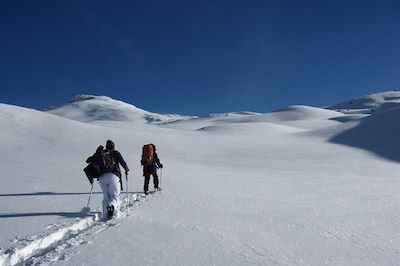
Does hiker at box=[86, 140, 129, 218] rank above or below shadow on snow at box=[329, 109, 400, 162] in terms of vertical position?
below

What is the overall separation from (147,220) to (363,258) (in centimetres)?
362

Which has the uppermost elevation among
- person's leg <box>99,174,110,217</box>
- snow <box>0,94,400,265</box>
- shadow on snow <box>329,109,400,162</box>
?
shadow on snow <box>329,109,400,162</box>

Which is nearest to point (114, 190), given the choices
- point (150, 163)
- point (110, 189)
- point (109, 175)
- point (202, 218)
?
point (110, 189)

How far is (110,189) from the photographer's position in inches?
337

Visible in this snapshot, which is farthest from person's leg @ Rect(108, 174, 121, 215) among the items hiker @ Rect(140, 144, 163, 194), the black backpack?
hiker @ Rect(140, 144, 163, 194)

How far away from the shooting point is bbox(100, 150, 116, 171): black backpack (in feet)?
28.9

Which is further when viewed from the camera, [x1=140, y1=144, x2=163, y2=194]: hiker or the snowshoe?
[x1=140, y1=144, x2=163, y2=194]: hiker

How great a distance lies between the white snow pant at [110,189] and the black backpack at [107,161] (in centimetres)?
14

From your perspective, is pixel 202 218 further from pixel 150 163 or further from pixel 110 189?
pixel 150 163

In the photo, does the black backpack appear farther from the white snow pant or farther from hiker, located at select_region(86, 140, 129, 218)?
the white snow pant

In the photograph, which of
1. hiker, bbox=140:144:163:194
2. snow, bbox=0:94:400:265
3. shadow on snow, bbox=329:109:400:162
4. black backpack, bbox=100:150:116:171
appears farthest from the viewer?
shadow on snow, bbox=329:109:400:162

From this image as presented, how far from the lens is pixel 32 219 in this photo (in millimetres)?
7730

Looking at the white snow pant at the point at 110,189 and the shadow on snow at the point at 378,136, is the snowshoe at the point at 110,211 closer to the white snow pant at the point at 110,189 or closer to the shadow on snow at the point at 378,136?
the white snow pant at the point at 110,189

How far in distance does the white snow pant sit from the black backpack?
14 cm
